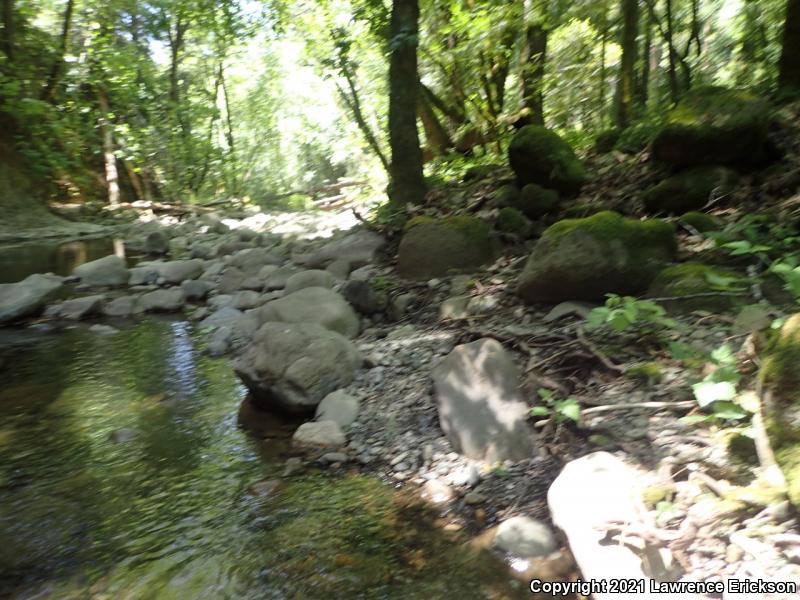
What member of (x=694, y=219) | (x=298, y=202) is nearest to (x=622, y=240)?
(x=694, y=219)


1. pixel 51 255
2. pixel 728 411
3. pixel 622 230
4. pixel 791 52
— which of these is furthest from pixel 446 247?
pixel 51 255

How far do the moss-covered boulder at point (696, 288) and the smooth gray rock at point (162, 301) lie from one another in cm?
619

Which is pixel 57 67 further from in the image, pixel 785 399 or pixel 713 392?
pixel 785 399

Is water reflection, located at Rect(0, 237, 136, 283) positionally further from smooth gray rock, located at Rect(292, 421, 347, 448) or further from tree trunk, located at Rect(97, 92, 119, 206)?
smooth gray rock, located at Rect(292, 421, 347, 448)

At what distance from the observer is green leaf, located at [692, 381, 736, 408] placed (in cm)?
262

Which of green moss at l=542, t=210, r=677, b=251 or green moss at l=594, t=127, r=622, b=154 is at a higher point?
green moss at l=594, t=127, r=622, b=154

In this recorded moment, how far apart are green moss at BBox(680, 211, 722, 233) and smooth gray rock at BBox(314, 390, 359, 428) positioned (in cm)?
328

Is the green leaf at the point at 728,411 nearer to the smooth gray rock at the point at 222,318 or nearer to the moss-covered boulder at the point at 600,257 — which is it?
the moss-covered boulder at the point at 600,257

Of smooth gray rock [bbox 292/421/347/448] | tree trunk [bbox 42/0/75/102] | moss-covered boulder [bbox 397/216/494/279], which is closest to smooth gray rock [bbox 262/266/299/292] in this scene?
moss-covered boulder [bbox 397/216/494/279]

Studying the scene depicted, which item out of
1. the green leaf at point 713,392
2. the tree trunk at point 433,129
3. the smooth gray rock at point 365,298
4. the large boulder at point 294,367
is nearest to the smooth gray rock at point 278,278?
the smooth gray rock at point 365,298

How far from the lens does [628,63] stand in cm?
916

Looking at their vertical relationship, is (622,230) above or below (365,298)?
above

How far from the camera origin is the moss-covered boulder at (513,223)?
242 inches

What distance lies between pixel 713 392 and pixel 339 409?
234 centimetres
